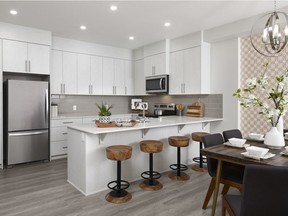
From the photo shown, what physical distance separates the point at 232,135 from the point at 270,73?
1.67 metres

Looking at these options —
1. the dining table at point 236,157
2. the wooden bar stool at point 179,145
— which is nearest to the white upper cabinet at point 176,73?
the wooden bar stool at point 179,145

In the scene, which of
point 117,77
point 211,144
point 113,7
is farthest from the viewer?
point 117,77

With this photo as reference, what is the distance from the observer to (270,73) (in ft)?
12.8

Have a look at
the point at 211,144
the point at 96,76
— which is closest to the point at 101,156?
the point at 211,144

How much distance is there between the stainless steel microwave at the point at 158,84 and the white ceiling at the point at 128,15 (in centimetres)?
105

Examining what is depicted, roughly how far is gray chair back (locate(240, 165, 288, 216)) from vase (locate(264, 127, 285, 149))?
0.99 meters

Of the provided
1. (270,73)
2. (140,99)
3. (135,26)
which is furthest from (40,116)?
(270,73)

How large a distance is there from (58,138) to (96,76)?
1823 mm

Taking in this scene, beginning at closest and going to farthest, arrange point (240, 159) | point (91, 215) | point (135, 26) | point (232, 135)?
point (240, 159) → point (91, 215) → point (232, 135) → point (135, 26)

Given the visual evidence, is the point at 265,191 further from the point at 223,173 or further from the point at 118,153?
the point at 118,153

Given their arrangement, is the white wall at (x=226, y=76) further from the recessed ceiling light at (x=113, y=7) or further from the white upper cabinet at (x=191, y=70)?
the recessed ceiling light at (x=113, y=7)

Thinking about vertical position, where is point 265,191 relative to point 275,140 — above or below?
below

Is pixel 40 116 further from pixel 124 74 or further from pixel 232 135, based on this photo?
pixel 232 135

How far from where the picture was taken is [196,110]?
4.84 metres
